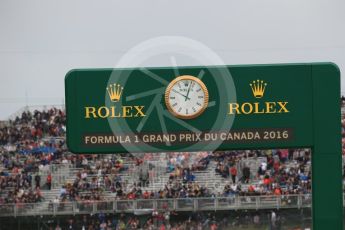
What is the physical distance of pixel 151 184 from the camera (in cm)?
2916

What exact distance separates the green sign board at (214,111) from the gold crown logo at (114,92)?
17 millimetres

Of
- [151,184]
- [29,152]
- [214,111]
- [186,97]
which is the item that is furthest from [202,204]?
[186,97]

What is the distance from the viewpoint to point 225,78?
15.6 meters

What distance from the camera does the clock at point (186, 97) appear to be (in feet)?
50.9

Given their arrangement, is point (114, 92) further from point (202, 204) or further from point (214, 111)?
point (202, 204)

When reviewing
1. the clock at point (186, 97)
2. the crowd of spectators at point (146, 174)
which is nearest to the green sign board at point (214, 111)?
the clock at point (186, 97)

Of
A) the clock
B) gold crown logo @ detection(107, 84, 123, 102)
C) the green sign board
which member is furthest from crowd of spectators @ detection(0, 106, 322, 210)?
gold crown logo @ detection(107, 84, 123, 102)

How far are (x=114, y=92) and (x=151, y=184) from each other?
1380 centimetres

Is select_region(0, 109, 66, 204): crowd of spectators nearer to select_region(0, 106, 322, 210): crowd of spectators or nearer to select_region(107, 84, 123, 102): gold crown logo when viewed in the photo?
select_region(0, 106, 322, 210): crowd of spectators

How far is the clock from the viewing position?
15516 mm

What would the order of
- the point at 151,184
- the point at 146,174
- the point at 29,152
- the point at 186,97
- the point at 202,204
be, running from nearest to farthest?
the point at 186,97
the point at 202,204
the point at 151,184
the point at 146,174
the point at 29,152

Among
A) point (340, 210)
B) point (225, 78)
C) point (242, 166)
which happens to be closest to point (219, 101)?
point (225, 78)

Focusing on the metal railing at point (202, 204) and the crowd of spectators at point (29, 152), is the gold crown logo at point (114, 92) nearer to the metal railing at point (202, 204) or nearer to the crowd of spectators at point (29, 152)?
the metal railing at point (202, 204)

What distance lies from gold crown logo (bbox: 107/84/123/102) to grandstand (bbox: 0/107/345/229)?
38.4ft
